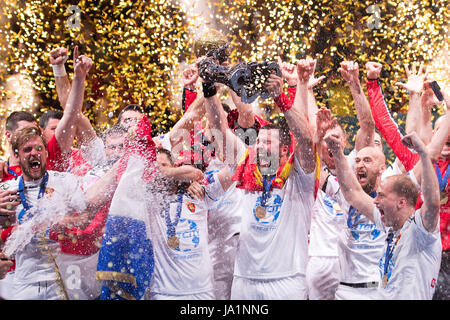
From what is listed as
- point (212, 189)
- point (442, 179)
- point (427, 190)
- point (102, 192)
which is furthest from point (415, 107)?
point (102, 192)

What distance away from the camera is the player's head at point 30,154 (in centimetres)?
320

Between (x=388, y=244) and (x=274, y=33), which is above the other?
(x=274, y=33)

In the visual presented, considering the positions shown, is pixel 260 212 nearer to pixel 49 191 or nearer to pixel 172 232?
pixel 172 232

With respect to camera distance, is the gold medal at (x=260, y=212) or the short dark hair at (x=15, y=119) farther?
the short dark hair at (x=15, y=119)

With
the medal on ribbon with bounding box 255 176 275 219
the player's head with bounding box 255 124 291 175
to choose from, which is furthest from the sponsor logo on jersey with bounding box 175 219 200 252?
the player's head with bounding box 255 124 291 175

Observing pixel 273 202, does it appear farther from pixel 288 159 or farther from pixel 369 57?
pixel 369 57

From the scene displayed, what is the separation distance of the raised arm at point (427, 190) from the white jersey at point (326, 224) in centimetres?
76

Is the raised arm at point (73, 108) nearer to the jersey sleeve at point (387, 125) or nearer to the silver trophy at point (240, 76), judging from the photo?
the silver trophy at point (240, 76)

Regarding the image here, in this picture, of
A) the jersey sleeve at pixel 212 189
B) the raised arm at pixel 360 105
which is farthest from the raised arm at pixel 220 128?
the raised arm at pixel 360 105

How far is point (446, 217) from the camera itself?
3.35 meters

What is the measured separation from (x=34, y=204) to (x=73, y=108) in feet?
2.02

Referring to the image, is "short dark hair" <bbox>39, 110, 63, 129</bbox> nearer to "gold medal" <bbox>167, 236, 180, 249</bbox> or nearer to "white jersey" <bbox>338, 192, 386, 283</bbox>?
"gold medal" <bbox>167, 236, 180, 249</bbox>
